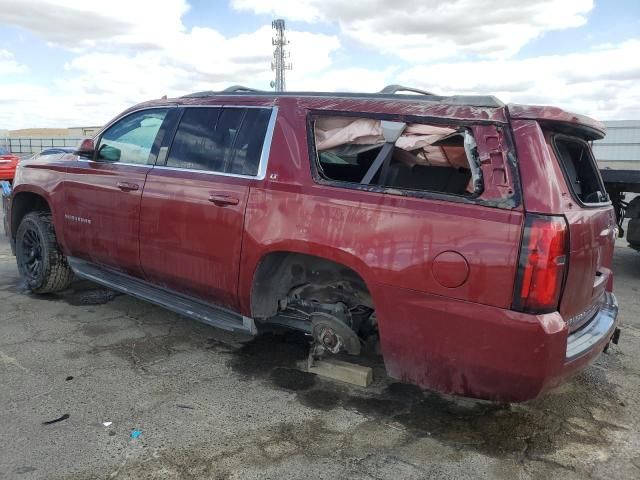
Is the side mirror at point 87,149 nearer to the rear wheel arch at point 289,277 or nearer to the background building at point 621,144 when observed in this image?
the rear wheel arch at point 289,277

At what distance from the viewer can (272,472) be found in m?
2.62

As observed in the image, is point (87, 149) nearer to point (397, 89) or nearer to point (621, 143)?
point (397, 89)

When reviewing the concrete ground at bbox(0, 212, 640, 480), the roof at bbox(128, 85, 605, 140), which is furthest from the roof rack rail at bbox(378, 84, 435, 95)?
the concrete ground at bbox(0, 212, 640, 480)

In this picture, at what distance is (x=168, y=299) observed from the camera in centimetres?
409

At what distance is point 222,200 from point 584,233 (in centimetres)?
216

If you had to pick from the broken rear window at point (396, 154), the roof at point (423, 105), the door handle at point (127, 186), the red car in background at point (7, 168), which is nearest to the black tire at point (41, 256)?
the door handle at point (127, 186)

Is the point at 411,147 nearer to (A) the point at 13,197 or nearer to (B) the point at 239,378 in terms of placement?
(B) the point at 239,378

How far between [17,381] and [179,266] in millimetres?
1271

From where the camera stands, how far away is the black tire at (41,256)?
5.18m

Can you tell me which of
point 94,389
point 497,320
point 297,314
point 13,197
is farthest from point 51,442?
point 13,197

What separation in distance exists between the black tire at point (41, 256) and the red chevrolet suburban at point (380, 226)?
2.65ft

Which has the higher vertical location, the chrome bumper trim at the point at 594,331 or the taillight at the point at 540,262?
the taillight at the point at 540,262

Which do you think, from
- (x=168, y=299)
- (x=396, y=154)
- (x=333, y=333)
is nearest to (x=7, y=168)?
(x=168, y=299)

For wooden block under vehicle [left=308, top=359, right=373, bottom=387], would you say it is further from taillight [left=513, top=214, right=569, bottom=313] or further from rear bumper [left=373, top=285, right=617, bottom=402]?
taillight [left=513, top=214, right=569, bottom=313]
